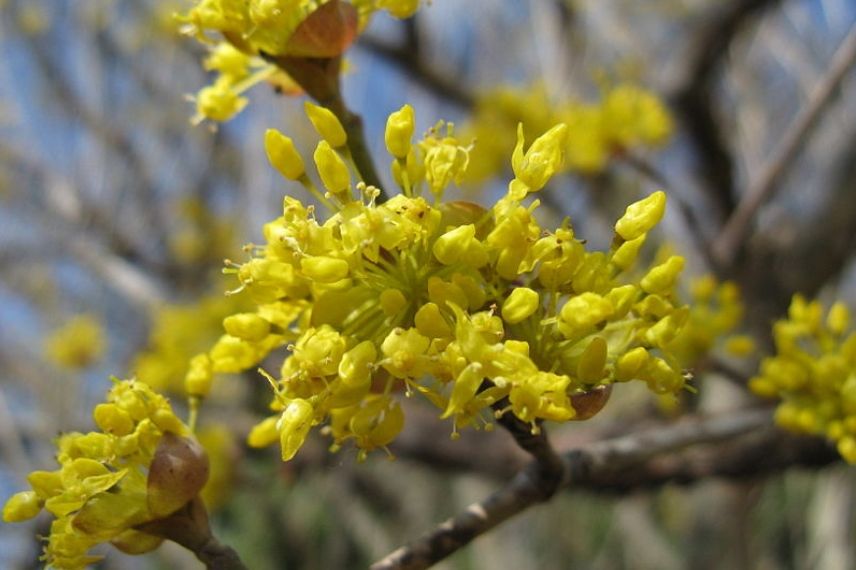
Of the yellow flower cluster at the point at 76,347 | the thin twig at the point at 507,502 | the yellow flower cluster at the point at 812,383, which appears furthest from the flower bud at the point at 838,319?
the yellow flower cluster at the point at 76,347

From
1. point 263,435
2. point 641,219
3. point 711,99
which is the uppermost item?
point 641,219

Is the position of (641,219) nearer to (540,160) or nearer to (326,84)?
(540,160)

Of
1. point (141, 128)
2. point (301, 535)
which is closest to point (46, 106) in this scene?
point (141, 128)

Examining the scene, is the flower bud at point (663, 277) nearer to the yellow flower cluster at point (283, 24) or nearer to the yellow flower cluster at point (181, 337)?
the yellow flower cluster at point (283, 24)

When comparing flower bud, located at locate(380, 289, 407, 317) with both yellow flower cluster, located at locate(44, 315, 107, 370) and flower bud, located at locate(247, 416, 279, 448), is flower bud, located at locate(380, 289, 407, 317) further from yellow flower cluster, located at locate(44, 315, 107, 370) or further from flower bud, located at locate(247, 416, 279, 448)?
yellow flower cluster, located at locate(44, 315, 107, 370)

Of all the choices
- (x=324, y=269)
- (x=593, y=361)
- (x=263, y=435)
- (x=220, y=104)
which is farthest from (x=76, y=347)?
(x=593, y=361)

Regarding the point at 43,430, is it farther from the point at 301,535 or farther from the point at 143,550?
the point at 143,550
